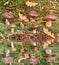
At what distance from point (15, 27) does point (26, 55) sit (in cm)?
53

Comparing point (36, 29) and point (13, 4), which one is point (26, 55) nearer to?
point (36, 29)

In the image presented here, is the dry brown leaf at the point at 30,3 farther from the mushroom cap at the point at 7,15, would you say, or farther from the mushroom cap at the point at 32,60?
the mushroom cap at the point at 32,60

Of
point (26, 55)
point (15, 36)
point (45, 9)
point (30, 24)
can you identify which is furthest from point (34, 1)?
point (26, 55)

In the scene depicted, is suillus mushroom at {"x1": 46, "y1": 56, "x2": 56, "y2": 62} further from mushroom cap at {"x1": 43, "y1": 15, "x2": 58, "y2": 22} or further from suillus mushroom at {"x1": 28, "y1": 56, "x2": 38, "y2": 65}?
mushroom cap at {"x1": 43, "y1": 15, "x2": 58, "y2": 22}

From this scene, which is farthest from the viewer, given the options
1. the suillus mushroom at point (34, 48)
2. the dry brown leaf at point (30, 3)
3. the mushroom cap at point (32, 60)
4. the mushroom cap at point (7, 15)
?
the dry brown leaf at point (30, 3)

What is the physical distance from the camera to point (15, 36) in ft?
12.7

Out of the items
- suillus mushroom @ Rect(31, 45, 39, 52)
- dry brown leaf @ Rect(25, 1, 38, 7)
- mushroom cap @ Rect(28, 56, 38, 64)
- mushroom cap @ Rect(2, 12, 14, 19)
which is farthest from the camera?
dry brown leaf @ Rect(25, 1, 38, 7)

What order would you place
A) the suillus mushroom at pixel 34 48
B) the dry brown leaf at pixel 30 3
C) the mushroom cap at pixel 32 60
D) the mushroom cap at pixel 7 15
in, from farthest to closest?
1. the dry brown leaf at pixel 30 3
2. the mushroom cap at pixel 7 15
3. the suillus mushroom at pixel 34 48
4. the mushroom cap at pixel 32 60

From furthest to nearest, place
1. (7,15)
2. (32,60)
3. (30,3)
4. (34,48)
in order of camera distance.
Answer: (30,3)
(7,15)
(34,48)
(32,60)

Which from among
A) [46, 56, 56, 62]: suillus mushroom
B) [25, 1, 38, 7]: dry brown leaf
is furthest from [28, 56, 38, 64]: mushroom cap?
[25, 1, 38, 7]: dry brown leaf

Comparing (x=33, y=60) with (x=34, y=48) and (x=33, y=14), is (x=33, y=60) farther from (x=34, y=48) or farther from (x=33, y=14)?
(x=33, y=14)

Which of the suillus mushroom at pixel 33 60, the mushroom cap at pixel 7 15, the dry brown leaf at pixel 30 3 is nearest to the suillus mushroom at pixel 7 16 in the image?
the mushroom cap at pixel 7 15

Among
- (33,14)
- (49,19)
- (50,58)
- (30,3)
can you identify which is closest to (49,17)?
(49,19)

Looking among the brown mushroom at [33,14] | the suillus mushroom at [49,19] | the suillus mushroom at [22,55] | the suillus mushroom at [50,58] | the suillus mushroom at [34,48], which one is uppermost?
the brown mushroom at [33,14]
